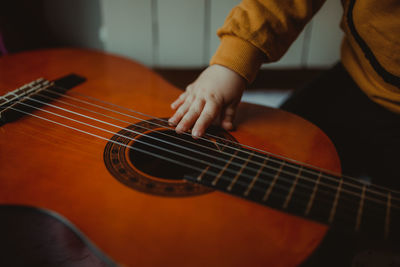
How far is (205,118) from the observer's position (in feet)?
1.95

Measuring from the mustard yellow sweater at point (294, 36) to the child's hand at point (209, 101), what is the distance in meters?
0.02

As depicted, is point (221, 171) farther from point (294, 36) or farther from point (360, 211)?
point (294, 36)

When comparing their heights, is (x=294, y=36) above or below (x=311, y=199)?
above

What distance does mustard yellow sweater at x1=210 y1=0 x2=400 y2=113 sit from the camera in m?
0.60

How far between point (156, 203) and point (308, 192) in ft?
0.73

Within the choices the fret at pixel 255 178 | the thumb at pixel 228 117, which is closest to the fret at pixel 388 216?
the fret at pixel 255 178

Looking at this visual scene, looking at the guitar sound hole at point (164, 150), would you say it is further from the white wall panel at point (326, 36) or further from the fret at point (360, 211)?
the white wall panel at point (326, 36)

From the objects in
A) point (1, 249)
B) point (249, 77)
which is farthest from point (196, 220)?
point (1, 249)

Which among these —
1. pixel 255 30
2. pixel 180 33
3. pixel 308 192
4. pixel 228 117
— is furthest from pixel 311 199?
pixel 180 33

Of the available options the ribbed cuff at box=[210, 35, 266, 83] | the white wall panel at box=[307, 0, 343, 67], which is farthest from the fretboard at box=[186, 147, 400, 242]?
the white wall panel at box=[307, 0, 343, 67]

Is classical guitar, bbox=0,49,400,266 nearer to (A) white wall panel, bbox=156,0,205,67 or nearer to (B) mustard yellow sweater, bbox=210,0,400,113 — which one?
(B) mustard yellow sweater, bbox=210,0,400,113

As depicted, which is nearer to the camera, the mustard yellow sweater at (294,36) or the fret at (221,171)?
the fret at (221,171)

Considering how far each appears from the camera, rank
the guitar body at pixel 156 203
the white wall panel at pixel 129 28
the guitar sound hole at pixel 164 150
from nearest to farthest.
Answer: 1. the guitar body at pixel 156 203
2. the guitar sound hole at pixel 164 150
3. the white wall panel at pixel 129 28

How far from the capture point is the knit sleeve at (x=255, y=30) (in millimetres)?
640
